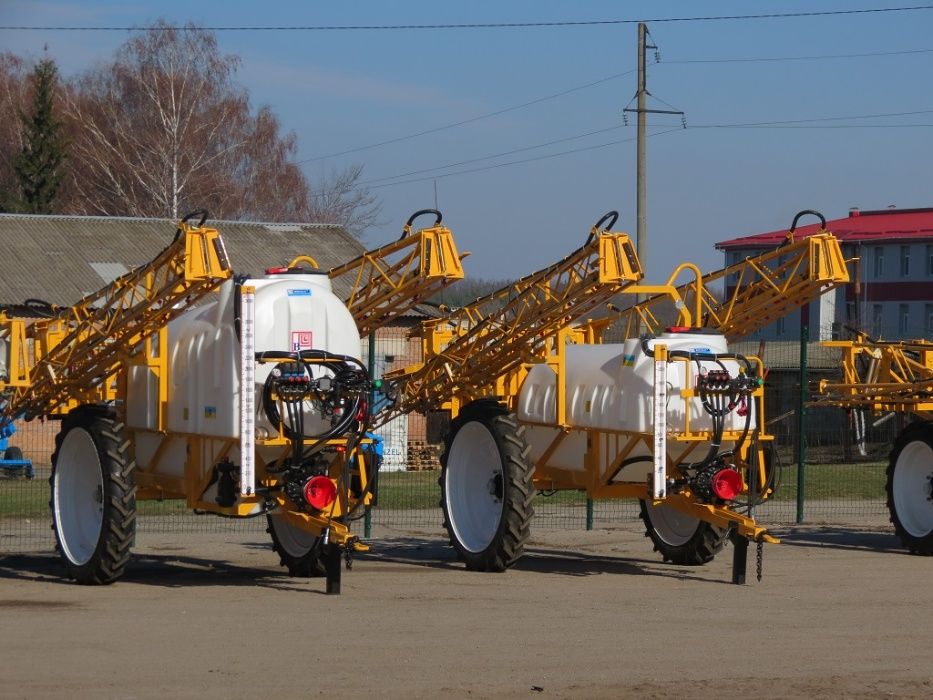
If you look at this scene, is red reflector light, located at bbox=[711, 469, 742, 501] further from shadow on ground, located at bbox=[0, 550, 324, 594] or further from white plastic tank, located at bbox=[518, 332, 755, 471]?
shadow on ground, located at bbox=[0, 550, 324, 594]

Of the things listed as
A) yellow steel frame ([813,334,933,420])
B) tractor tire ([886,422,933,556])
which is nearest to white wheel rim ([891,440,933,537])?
tractor tire ([886,422,933,556])

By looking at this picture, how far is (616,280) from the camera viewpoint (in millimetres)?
14828

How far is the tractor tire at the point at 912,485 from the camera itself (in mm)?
17641

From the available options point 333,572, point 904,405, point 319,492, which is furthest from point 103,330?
point 904,405

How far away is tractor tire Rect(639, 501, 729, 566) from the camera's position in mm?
15898

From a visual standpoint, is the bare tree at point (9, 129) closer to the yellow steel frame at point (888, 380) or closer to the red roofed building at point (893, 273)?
the red roofed building at point (893, 273)

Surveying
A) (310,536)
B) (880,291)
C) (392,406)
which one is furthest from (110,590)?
(880,291)

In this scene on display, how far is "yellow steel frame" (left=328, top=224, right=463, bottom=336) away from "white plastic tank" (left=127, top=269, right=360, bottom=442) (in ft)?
5.76

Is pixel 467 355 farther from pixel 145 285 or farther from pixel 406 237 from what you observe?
pixel 145 285

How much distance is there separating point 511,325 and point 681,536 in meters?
2.85

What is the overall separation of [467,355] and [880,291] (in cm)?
5965

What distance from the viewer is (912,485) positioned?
706 inches

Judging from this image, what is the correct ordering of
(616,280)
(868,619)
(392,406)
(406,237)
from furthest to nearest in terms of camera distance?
(392,406) → (406,237) → (616,280) → (868,619)

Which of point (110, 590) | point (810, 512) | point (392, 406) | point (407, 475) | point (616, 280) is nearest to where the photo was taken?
point (110, 590)
